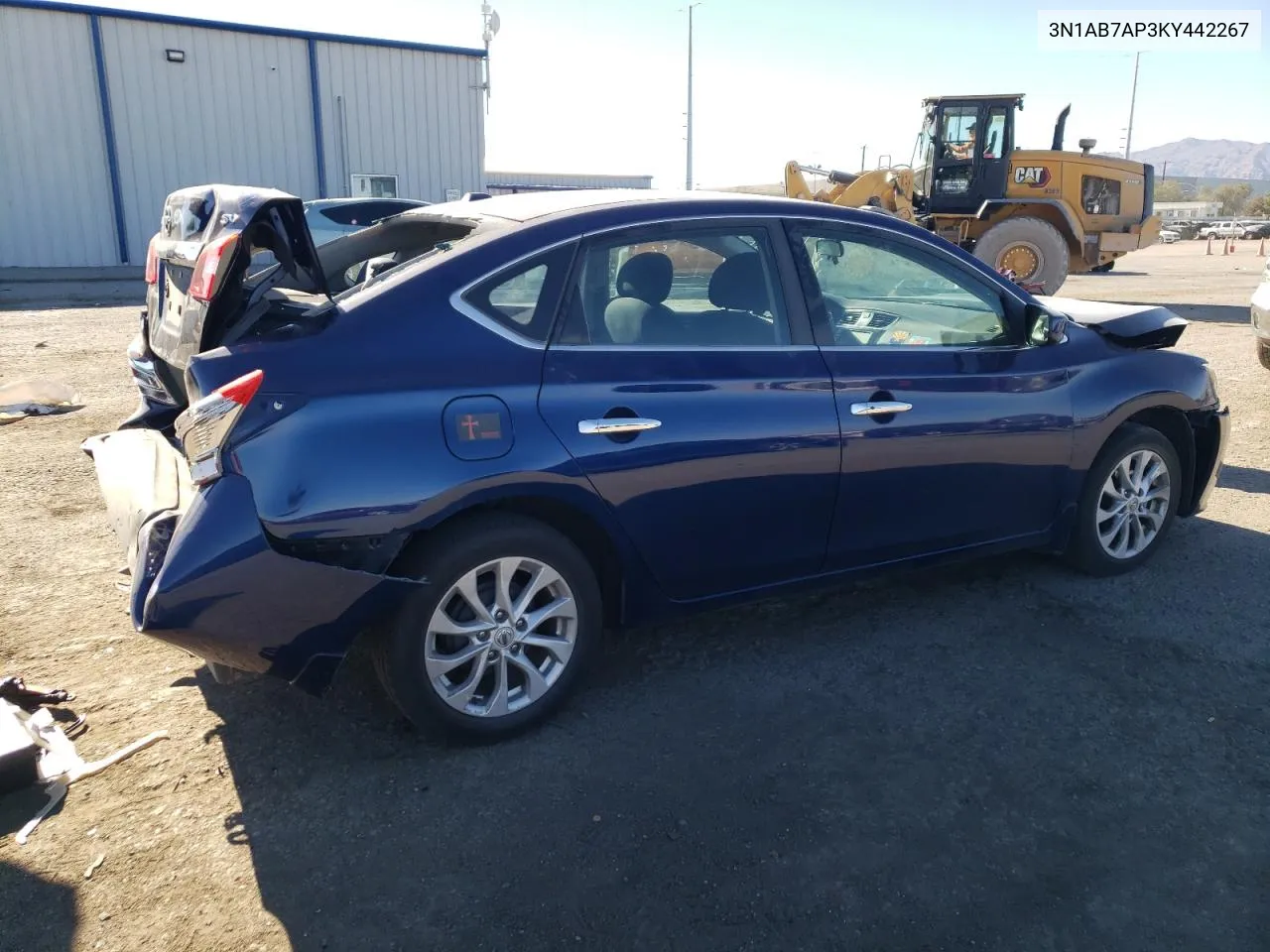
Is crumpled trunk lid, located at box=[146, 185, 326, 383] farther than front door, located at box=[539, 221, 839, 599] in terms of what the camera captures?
No

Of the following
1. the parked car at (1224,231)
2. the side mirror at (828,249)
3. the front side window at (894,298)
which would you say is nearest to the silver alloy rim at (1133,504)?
the front side window at (894,298)

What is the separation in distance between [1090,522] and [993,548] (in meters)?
0.59

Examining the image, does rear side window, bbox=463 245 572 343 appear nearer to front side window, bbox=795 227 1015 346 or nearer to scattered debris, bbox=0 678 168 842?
front side window, bbox=795 227 1015 346

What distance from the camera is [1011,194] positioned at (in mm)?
15930

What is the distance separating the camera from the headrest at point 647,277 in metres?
3.42

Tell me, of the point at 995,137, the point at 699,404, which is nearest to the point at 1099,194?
the point at 995,137

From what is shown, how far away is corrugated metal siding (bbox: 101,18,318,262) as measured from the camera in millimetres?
20531

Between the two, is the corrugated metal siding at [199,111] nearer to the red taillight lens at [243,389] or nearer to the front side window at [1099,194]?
the front side window at [1099,194]

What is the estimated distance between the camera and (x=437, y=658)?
120 inches

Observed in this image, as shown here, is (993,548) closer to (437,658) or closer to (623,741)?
(623,741)

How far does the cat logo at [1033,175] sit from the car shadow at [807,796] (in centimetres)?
1345

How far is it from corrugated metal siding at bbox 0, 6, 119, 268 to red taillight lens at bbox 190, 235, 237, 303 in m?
20.7

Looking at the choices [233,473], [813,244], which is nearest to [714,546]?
[813,244]

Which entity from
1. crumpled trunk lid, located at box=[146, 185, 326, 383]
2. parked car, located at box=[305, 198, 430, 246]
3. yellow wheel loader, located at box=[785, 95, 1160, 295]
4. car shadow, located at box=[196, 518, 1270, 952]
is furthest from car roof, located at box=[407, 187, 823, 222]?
yellow wheel loader, located at box=[785, 95, 1160, 295]
